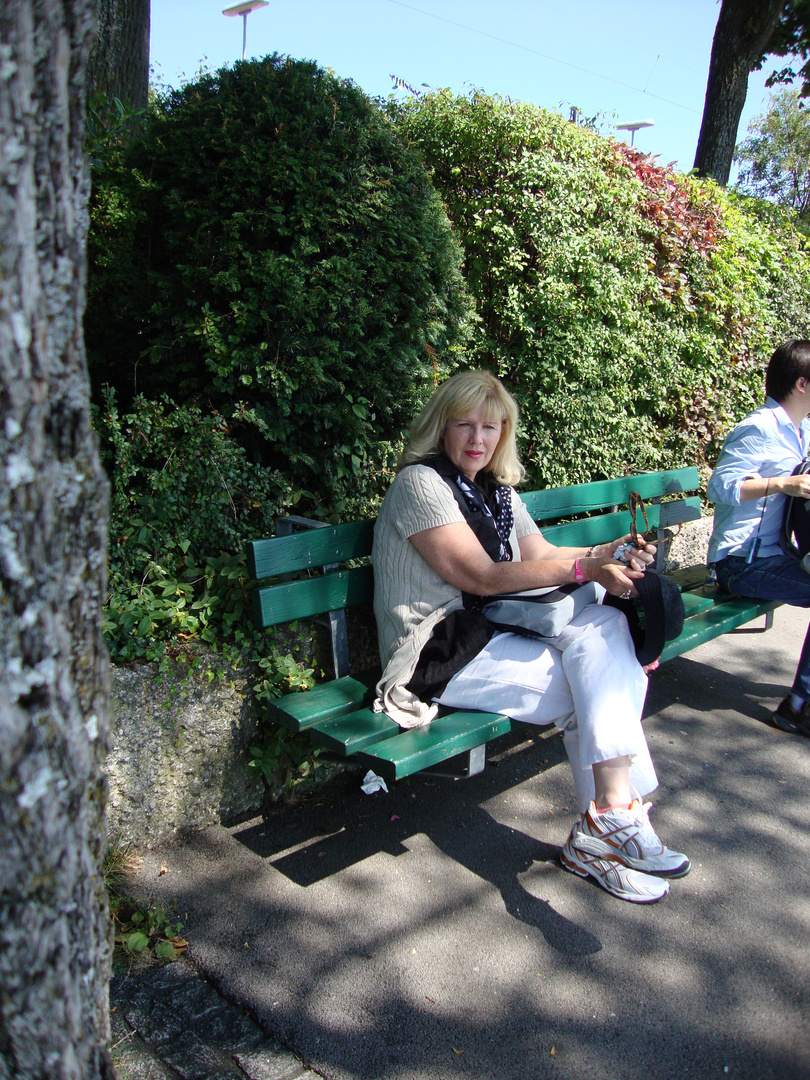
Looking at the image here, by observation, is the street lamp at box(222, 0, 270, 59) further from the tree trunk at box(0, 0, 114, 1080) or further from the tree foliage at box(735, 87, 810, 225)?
the tree foliage at box(735, 87, 810, 225)

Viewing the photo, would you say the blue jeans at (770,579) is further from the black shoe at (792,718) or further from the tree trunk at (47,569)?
the tree trunk at (47,569)

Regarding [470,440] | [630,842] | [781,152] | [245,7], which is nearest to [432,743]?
[630,842]

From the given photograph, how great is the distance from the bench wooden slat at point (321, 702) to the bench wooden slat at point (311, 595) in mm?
258

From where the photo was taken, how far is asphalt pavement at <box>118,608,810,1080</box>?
2.05 m

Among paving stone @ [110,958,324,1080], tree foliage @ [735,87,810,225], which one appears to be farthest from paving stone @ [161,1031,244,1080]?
tree foliage @ [735,87,810,225]

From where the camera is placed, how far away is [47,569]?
1.21 m

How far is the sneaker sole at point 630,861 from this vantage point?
261 cm

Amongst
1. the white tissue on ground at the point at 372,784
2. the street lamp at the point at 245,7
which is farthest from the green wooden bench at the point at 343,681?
the street lamp at the point at 245,7

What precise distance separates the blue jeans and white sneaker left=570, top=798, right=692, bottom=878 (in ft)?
5.55

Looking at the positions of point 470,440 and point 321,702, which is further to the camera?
point 470,440

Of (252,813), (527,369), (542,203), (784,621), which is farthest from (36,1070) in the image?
(784,621)

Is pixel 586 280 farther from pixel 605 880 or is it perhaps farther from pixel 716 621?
pixel 605 880

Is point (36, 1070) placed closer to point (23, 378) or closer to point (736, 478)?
point (23, 378)

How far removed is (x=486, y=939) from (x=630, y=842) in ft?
1.75
